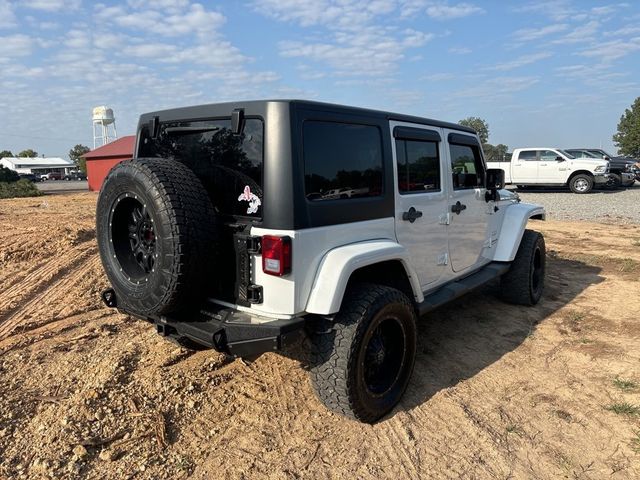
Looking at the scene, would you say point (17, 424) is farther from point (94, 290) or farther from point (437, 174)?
point (437, 174)

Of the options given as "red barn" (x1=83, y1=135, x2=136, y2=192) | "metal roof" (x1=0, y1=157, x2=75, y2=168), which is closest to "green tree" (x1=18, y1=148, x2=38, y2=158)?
"metal roof" (x1=0, y1=157, x2=75, y2=168)

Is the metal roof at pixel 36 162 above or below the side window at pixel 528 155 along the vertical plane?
above

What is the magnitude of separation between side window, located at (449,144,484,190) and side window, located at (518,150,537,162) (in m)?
16.4

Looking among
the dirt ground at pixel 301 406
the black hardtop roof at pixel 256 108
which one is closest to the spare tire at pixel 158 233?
the black hardtop roof at pixel 256 108

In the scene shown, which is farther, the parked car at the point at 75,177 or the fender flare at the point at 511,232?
the parked car at the point at 75,177

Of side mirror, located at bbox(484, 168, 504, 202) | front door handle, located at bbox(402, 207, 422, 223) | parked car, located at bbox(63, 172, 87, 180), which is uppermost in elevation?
parked car, located at bbox(63, 172, 87, 180)

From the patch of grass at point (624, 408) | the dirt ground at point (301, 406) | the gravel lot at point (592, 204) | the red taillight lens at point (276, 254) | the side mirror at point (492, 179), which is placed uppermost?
the side mirror at point (492, 179)

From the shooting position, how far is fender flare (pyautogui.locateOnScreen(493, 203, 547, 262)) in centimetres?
510

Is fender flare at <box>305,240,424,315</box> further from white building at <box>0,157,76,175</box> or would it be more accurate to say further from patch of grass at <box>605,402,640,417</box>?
white building at <box>0,157,76,175</box>

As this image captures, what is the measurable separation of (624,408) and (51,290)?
5811 millimetres

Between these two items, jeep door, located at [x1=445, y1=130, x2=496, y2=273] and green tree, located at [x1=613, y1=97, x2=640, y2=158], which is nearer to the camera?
jeep door, located at [x1=445, y1=130, x2=496, y2=273]

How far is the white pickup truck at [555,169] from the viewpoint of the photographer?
18578 mm

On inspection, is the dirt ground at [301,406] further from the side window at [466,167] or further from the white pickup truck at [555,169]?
the white pickup truck at [555,169]

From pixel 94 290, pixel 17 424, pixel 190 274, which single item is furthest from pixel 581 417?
pixel 94 290
